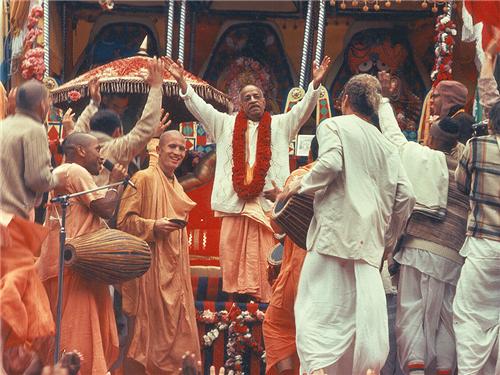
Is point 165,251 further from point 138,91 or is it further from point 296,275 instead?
point 138,91

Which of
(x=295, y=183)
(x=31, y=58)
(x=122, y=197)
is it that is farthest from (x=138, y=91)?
(x=295, y=183)

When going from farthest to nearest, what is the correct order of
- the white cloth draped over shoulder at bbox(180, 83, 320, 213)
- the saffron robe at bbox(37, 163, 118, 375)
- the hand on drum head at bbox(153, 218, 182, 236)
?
the white cloth draped over shoulder at bbox(180, 83, 320, 213) → the hand on drum head at bbox(153, 218, 182, 236) → the saffron robe at bbox(37, 163, 118, 375)

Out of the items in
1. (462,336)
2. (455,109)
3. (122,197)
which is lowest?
(462,336)

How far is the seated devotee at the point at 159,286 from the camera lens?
1018 cm

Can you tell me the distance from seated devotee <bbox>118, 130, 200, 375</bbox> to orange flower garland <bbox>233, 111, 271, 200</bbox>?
0.78 metres

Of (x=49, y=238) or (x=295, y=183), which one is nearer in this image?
(x=295, y=183)

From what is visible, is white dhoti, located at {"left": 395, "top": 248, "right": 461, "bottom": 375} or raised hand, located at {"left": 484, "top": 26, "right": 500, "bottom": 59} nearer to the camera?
white dhoti, located at {"left": 395, "top": 248, "right": 461, "bottom": 375}

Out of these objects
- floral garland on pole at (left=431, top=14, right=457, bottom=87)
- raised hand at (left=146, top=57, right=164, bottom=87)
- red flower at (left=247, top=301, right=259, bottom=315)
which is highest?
floral garland on pole at (left=431, top=14, right=457, bottom=87)

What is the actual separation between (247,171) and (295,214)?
2388 millimetres

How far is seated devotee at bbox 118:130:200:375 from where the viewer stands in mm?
10180

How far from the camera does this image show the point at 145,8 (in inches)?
632

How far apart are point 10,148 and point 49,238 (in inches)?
53.6

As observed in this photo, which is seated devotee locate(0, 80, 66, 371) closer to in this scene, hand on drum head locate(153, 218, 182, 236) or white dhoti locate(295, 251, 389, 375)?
white dhoti locate(295, 251, 389, 375)

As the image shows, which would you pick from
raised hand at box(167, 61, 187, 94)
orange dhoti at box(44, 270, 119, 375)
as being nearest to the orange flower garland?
raised hand at box(167, 61, 187, 94)
